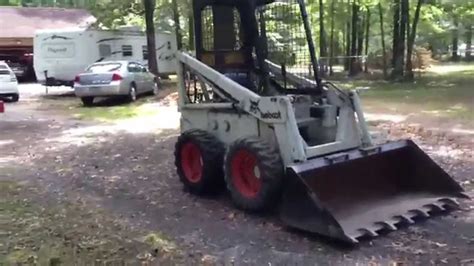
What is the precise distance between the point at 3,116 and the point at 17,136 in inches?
153

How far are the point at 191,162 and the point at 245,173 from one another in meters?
1.18

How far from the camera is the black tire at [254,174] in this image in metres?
5.90

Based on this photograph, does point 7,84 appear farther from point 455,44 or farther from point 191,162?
point 455,44

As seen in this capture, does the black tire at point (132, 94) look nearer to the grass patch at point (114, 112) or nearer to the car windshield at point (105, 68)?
the grass patch at point (114, 112)

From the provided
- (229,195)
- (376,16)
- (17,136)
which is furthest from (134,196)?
(376,16)

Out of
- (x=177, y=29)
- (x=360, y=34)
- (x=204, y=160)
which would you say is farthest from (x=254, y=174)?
(x=360, y=34)

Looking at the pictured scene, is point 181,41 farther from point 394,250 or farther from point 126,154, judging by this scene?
point 394,250

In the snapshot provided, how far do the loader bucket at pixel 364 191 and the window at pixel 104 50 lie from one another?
19.2 m

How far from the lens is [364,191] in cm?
613

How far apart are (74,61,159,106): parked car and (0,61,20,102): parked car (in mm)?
2414

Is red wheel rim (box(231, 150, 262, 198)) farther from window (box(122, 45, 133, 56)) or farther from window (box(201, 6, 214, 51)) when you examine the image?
window (box(122, 45, 133, 56))

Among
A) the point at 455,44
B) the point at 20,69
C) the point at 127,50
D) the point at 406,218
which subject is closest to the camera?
the point at 406,218

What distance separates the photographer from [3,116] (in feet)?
53.2

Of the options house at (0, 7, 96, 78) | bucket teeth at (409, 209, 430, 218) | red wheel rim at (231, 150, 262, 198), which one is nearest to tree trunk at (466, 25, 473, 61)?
house at (0, 7, 96, 78)
